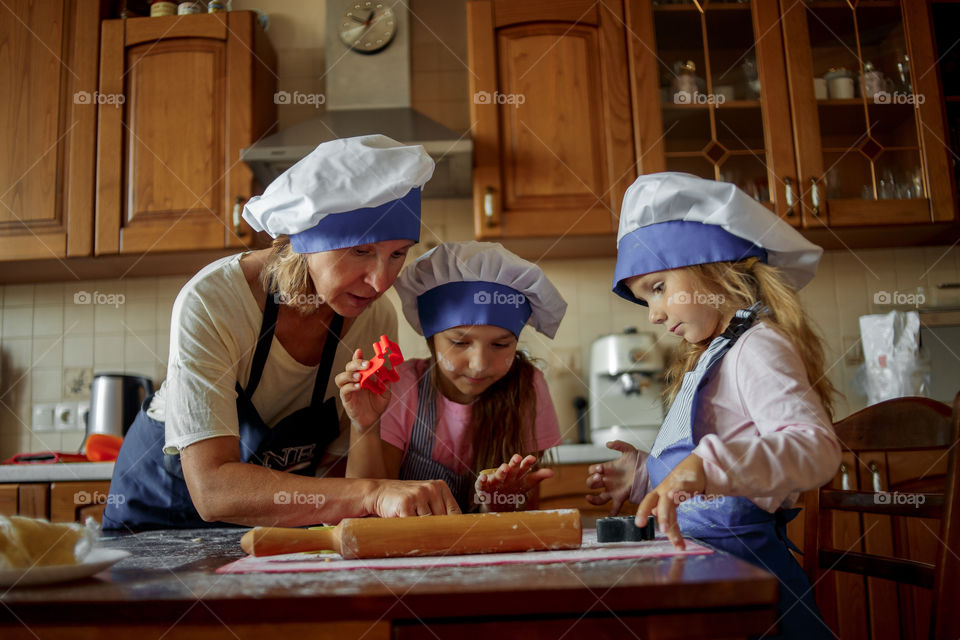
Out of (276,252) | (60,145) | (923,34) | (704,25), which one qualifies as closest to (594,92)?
(704,25)

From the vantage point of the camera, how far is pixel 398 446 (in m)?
1.47

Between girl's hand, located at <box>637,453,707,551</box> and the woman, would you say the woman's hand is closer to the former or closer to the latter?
the woman

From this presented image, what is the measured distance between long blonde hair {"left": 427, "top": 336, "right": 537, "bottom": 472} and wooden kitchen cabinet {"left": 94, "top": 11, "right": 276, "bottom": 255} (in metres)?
1.41

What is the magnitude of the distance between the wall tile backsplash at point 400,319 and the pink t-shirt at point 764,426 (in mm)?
1696

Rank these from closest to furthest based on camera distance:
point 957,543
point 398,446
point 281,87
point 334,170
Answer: point 957,543, point 334,170, point 398,446, point 281,87

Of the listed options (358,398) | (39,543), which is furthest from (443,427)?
(39,543)

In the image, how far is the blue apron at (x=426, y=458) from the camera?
1.45 meters

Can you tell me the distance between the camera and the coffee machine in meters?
2.57

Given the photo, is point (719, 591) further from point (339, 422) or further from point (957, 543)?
point (339, 422)

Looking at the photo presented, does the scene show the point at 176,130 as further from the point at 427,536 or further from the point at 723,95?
the point at 427,536

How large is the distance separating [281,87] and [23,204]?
1000mm

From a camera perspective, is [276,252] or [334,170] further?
[276,252]

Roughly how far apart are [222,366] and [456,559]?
59 cm

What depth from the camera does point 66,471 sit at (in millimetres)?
2270
